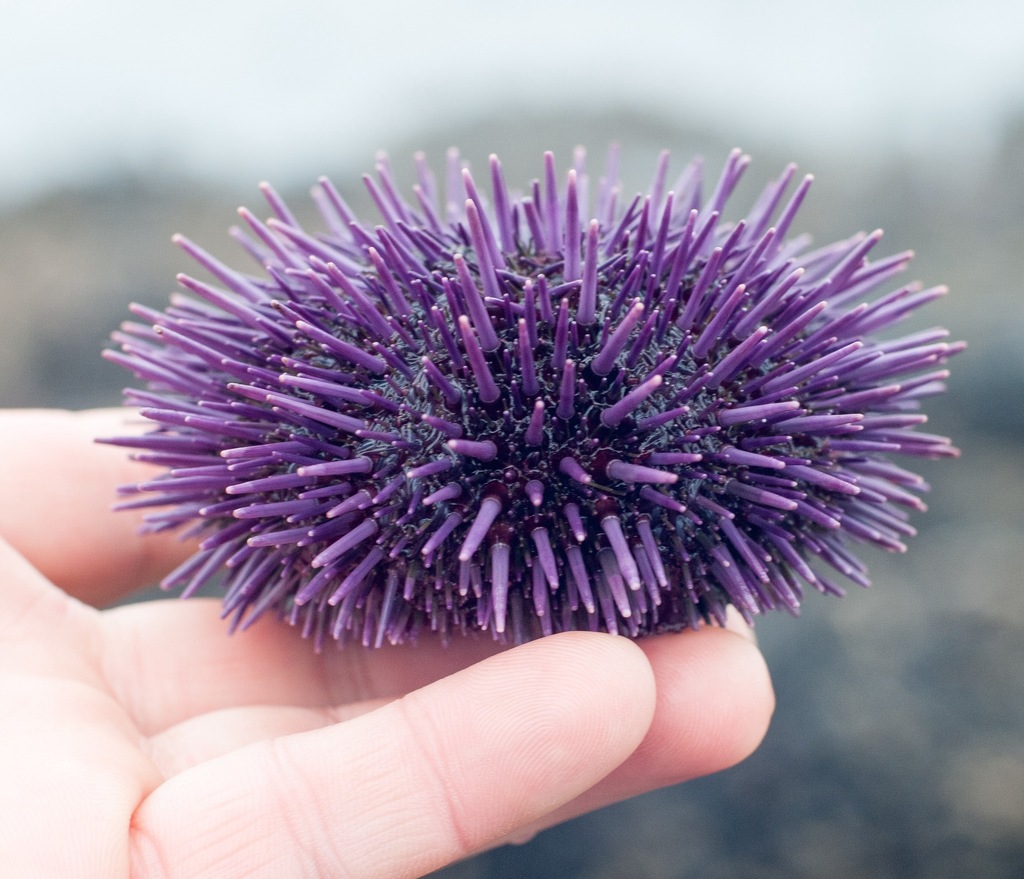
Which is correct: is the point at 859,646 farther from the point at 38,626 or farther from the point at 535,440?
the point at 38,626

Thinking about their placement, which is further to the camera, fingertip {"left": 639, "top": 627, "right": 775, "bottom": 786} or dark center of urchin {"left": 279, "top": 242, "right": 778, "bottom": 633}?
fingertip {"left": 639, "top": 627, "right": 775, "bottom": 786}

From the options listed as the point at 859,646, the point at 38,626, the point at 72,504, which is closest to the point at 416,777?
the point at 38,626

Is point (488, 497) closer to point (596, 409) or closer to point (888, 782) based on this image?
point (596, 409)

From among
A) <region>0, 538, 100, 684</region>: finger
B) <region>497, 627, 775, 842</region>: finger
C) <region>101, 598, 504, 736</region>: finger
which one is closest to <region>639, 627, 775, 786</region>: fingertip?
<region>497, 627, 775, 842</region>: finger

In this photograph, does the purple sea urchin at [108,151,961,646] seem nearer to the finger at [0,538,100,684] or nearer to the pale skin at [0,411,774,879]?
the pale skin at [0,411,774,879]

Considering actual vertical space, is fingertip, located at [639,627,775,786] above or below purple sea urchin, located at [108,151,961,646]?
below

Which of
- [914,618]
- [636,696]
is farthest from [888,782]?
[636,696]
